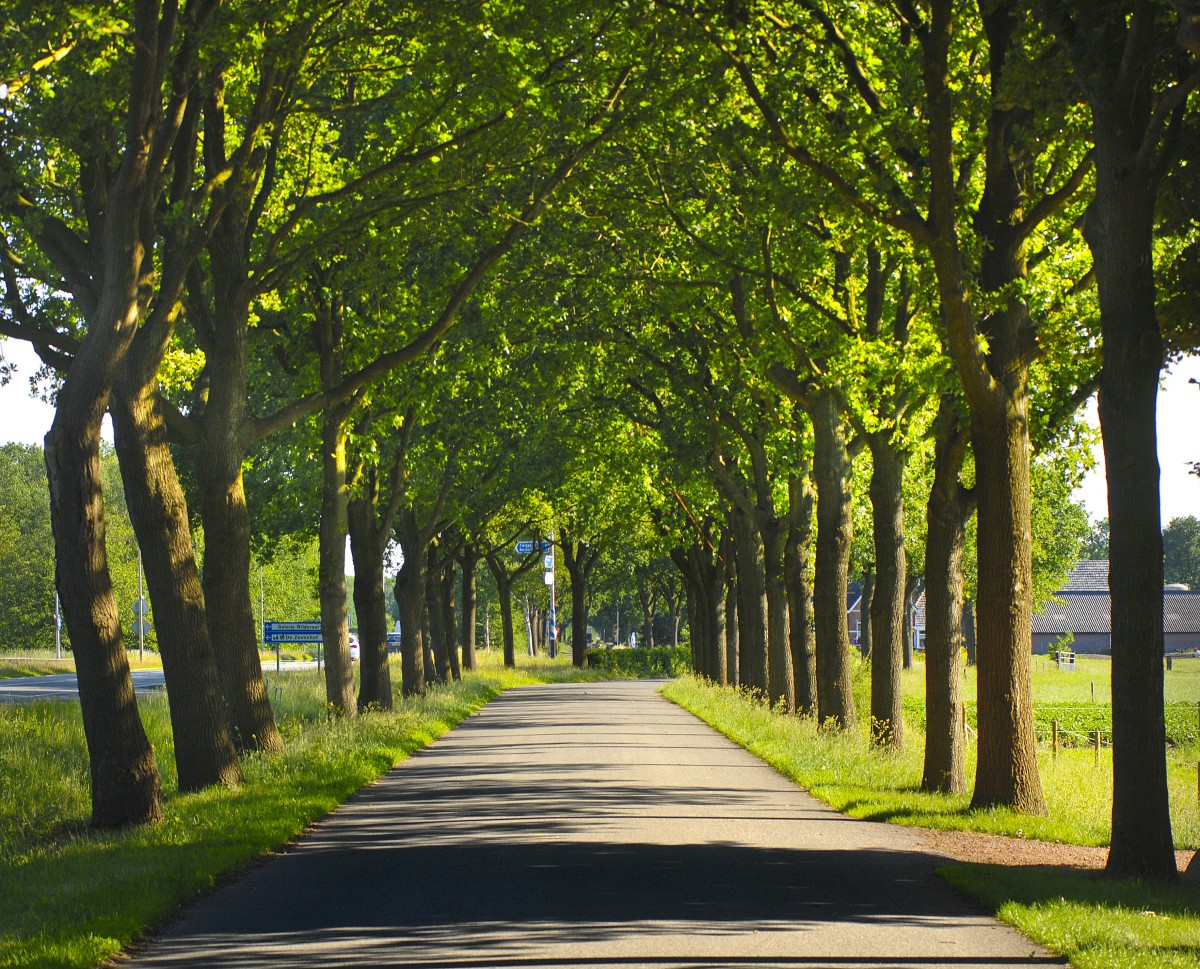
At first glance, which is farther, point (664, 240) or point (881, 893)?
point (664, 240)

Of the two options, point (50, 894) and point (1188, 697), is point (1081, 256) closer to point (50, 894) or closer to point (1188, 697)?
point (50, 894)

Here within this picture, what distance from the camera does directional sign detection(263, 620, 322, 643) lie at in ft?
128

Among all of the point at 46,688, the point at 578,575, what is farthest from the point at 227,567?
the point at 578,575

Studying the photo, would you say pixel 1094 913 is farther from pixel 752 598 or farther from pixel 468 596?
pixel 468 596

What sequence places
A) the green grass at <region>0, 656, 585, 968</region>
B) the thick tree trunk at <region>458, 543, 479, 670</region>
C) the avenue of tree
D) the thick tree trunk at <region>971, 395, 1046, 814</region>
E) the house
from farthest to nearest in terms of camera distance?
the house
the thick tree trunk at <region>458, 543, 479, 670</region>
the thick tree trunk at <region>971, 395, 1046, 814</region>
the avenue of tree
the green grass at <region>0, 656, 585, 968</region>

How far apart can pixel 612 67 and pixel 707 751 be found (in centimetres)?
1016

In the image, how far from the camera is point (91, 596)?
41.6 feet

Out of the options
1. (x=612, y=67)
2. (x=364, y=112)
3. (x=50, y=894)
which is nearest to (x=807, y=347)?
(x=612, y=67)

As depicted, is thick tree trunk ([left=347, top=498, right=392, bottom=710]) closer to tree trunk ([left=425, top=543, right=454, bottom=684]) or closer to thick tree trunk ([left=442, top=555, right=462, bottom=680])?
tree trunk ([left=425, top=543, right=454, bottom=684])

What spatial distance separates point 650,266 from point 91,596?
1180cm

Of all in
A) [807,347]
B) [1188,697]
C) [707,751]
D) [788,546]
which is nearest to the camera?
[807,347]

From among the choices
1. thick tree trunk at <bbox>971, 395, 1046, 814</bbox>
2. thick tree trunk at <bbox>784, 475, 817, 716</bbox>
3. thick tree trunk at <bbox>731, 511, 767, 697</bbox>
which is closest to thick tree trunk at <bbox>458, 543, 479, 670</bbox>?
thick tree trunk at <bbox>731, 511, 767, 697</bbox>

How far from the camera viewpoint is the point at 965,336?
12.9 metres

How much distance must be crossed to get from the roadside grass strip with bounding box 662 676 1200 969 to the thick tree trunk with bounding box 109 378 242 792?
653 centimetres
